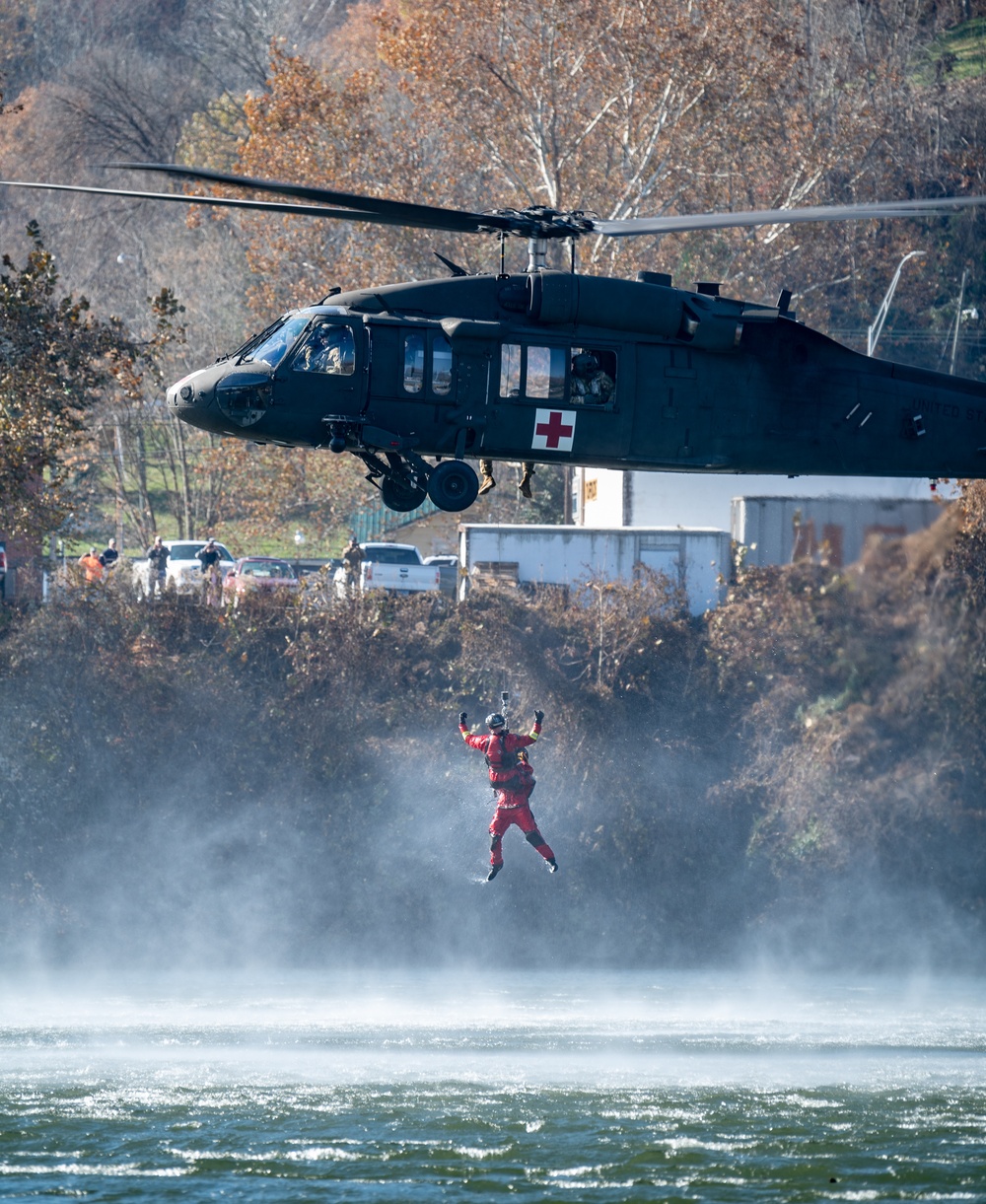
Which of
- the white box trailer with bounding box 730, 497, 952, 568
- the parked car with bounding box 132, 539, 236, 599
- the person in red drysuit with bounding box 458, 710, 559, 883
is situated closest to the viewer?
the person in red drysuit with bounding box 458, 710, 559, 883

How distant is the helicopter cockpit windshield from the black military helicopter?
2 cm

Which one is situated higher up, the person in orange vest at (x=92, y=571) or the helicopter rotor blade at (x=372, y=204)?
the helicopter rotor blade at (x=372, y=204)

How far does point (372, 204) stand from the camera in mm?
16141

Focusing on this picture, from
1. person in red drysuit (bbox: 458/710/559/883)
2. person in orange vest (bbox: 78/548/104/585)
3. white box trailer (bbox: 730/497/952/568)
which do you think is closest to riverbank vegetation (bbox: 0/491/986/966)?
person in orange vest (bbox: 78/548/104/585)

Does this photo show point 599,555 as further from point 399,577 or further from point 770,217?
point 770,217

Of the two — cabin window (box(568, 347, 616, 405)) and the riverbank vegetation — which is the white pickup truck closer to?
the riverbank vegetation

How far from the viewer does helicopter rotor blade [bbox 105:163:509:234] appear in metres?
15.8

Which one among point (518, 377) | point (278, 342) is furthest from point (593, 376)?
point (278, 342)

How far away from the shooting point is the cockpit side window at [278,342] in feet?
59.9

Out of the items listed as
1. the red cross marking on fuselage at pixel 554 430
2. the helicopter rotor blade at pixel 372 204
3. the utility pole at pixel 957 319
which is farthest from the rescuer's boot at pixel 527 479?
the utility pole at pixel 957 319

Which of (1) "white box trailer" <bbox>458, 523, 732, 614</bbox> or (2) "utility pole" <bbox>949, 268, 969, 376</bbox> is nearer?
(1) "white box trailer" <bbox>458, 523, 732, 614</bbox>

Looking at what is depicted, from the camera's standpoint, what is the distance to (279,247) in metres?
49.0

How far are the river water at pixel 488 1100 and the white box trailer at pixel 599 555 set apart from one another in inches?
366

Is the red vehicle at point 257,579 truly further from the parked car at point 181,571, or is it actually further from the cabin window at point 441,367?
the cabin window at point 441,367
